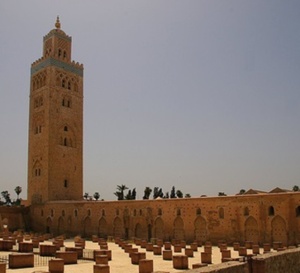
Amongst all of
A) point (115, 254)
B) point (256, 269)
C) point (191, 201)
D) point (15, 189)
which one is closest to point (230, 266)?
point (256, 269)

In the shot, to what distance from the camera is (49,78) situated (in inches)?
1444

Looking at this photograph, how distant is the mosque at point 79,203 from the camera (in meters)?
21.0

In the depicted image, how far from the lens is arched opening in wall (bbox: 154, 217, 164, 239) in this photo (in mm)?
25334

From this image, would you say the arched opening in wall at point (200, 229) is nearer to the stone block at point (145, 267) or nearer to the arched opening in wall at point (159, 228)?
the arched opening in wall at point (159, 228)

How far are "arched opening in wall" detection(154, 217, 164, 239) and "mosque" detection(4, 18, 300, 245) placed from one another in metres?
0.03

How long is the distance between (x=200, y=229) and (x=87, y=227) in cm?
1041

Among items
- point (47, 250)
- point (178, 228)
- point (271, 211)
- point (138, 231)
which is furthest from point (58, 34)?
point (271, 211)

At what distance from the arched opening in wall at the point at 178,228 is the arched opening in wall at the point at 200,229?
1.09 meters

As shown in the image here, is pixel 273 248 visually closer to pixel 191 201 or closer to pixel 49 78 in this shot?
pixel 191 201

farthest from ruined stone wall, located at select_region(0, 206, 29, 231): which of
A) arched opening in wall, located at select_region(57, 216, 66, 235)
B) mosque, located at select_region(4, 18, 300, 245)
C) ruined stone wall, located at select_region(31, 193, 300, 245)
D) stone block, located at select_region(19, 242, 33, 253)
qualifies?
stone block, located at select_region(19, 242, 33, 253)

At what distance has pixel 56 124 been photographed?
36.0 metres

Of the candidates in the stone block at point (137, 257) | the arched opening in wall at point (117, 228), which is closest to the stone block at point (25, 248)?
the stone block at point (137, 257)

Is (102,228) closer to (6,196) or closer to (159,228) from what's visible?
(159,228)

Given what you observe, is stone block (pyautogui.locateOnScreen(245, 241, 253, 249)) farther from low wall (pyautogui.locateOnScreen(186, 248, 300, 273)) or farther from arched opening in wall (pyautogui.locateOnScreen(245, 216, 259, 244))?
low wall (pyautogui.locateOnScreen(186, 248, 300, 273))
